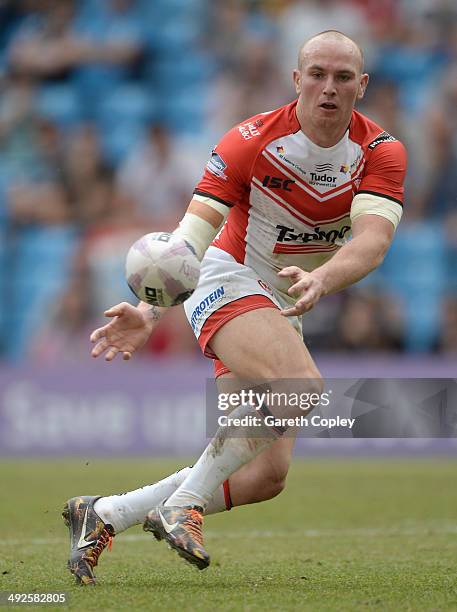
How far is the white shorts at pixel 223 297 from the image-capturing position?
245 inches

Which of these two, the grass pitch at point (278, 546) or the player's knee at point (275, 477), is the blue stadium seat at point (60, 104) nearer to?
the grass pitch at point (278, 546)

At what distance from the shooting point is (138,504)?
6.03 metres

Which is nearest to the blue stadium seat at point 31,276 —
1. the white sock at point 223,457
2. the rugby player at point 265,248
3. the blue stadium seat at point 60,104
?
the blue stadium seat at point 60,104

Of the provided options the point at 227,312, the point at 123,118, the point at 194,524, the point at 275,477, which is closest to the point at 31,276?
the point at 123,118

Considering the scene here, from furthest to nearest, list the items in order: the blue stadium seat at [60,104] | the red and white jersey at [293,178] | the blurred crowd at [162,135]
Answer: the blue stadium seat at [60,104] → the blurred crowd at [162,135] → the red and white jersey at [293,178]

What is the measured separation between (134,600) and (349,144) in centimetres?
256

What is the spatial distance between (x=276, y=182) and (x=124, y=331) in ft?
3.64

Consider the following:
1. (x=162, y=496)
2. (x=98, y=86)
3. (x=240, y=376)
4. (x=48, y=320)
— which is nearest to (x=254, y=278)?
(x=240, y=376)

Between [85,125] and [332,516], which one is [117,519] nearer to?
[332,516]

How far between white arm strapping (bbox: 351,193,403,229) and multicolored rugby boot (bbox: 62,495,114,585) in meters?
1.98

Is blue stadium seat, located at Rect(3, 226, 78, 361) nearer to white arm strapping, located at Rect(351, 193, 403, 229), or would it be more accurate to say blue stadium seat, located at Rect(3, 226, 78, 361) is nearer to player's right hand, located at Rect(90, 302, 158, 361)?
player's right hand, located at Rect(90, 302, 158, 361)

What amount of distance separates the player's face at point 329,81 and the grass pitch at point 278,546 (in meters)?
2.34

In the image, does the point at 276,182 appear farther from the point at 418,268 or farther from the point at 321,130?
the point at 418,268

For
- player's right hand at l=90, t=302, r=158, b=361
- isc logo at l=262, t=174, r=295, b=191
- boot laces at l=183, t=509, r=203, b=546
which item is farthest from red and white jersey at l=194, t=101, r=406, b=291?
boot laces at l=183, t=509, r=203, b=546
